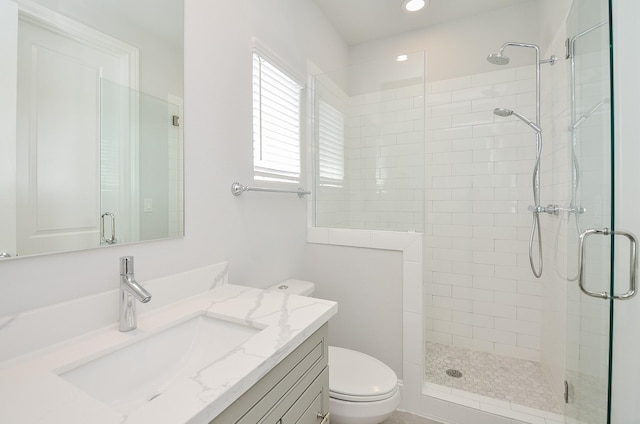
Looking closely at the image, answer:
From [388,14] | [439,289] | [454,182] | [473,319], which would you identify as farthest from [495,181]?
[388,14]

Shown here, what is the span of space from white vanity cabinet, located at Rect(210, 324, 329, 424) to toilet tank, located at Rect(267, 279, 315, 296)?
683 millimetres

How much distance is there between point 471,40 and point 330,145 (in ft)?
4.94

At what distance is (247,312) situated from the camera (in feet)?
3.29

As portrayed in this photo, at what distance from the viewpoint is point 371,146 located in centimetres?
211

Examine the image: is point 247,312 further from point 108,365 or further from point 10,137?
point 10,137

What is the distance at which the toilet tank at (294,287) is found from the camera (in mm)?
1734

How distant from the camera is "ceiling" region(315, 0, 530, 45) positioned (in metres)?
2.30

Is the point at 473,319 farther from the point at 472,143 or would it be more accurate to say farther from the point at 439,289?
the point at 472,143

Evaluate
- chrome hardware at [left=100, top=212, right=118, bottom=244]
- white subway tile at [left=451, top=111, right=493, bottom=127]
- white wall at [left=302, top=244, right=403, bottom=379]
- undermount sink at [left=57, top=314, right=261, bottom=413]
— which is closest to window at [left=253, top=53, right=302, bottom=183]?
white wall at [left=302, top=244, right=403, bottom=379]

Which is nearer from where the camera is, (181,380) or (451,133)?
(181,380)

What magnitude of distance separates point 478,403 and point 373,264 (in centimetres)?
95

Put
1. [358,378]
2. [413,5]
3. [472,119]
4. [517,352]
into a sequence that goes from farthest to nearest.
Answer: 1. [472,119]
2. [517,352]
3. [413,5]
4. [358,378]

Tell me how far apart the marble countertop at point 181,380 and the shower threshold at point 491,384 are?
130 cm

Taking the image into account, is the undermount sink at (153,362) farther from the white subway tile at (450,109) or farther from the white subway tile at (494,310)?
the white subway tile at (450,109)
